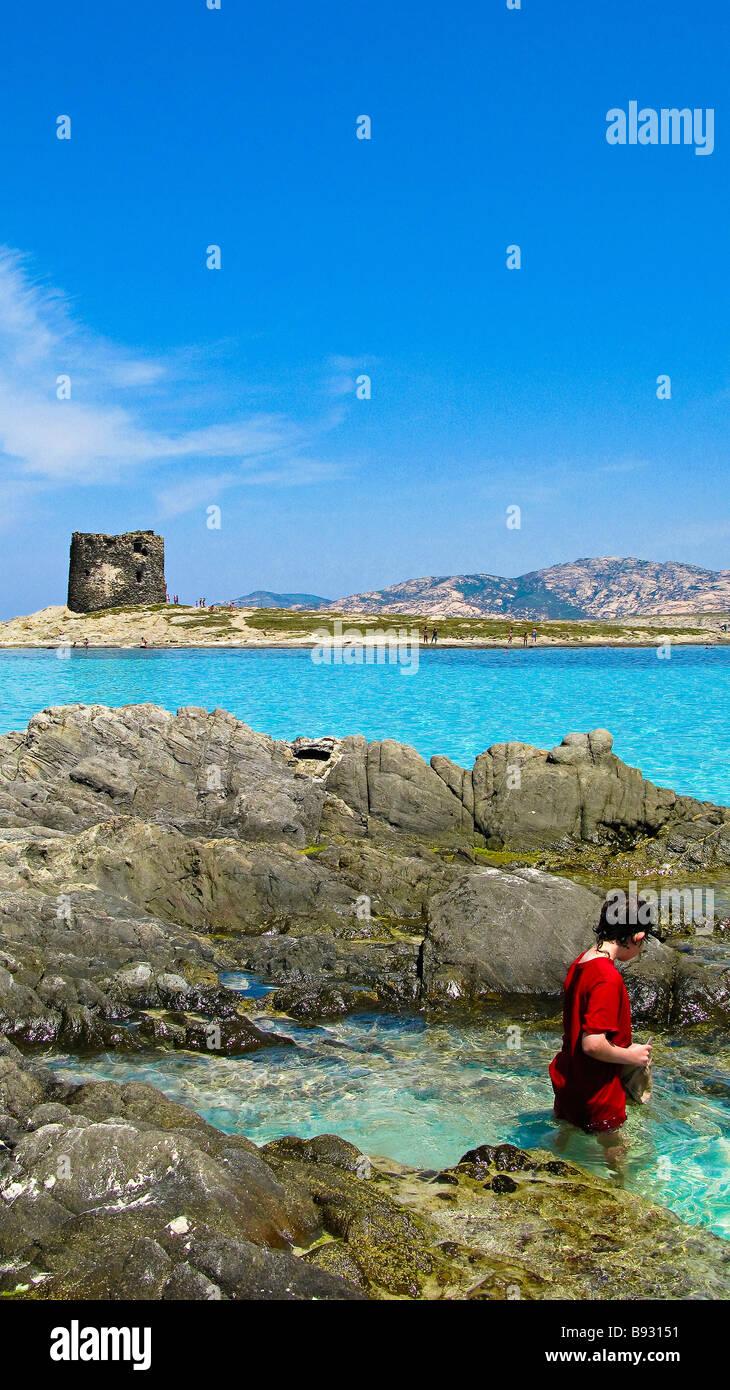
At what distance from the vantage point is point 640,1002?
1091 centimetres

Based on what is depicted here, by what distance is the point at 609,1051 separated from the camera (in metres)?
6.87

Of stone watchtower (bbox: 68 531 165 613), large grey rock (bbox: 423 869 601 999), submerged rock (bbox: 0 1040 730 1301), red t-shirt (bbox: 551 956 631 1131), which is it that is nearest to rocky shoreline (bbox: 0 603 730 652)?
stone watchtower (bbox: 68 531 165 613)

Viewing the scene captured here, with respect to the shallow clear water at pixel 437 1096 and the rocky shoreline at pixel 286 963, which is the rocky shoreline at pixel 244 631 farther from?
the shallow clear water at pixel 437 1096

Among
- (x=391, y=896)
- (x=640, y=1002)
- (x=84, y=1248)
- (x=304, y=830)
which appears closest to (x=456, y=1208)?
(x=84, y=1248)

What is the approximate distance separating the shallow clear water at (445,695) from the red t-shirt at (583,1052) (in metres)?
18.1

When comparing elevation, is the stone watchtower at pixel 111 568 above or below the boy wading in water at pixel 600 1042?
above

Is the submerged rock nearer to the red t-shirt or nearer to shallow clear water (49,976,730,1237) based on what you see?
the red t-shirt

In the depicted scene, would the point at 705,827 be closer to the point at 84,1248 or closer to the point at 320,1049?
the point at 320,1049

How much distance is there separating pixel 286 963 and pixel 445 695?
41851mm

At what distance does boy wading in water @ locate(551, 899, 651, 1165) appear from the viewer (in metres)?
6.88

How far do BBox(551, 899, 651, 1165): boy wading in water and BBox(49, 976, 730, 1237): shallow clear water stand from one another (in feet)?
0.78

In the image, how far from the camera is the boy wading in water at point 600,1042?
6879 millimetres

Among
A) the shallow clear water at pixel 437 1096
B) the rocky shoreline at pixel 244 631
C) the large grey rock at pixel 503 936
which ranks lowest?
the shallow clear water at pixel 437 1096

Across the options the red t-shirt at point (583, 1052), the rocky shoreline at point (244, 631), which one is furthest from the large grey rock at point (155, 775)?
the rocky shoreline at point (244, 631)
